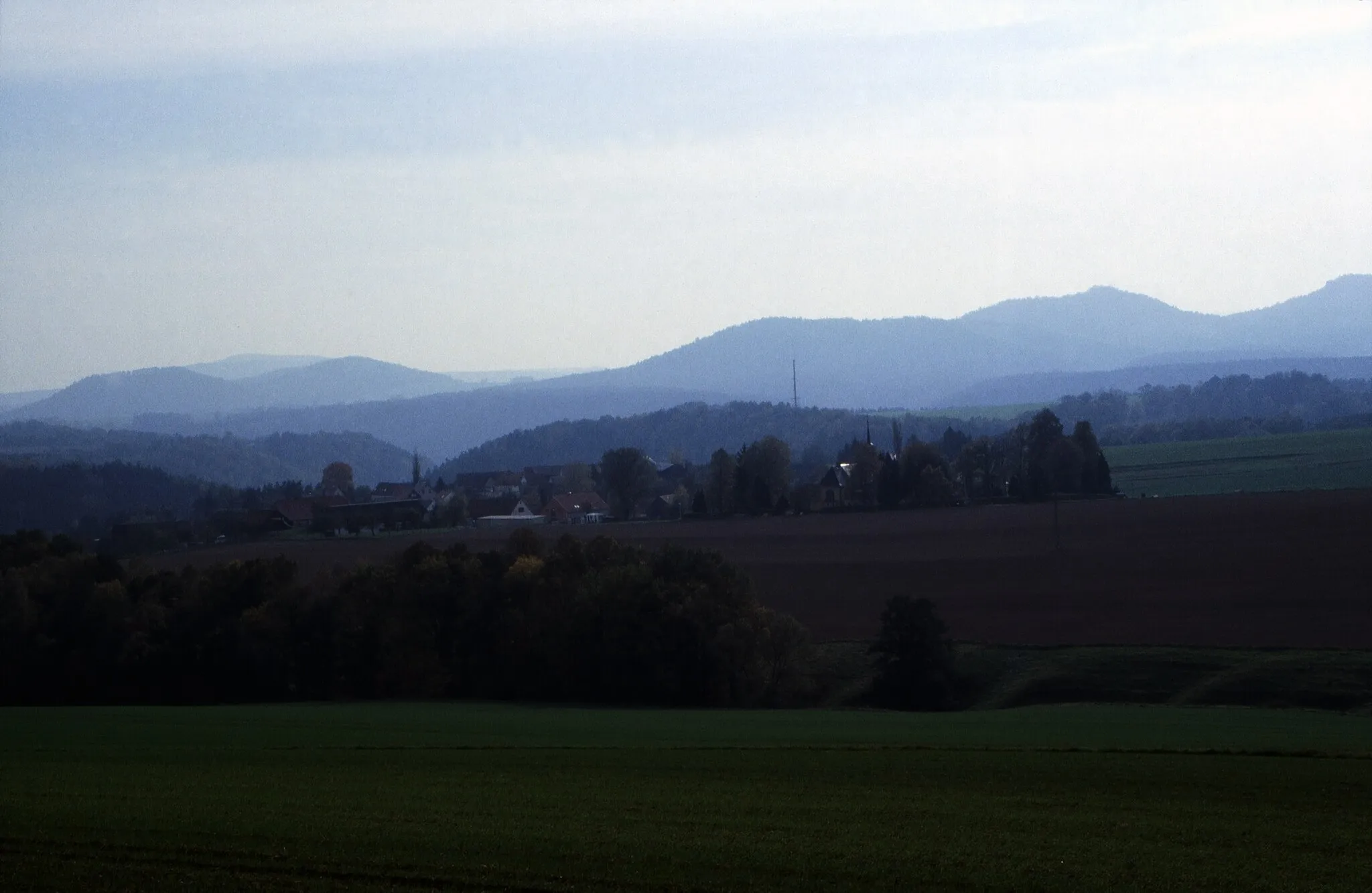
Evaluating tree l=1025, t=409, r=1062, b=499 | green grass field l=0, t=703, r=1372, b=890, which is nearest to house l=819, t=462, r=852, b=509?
tree l=1025, t=409, r=1062, b=499

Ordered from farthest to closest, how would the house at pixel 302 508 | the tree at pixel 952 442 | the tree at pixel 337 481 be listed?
the tree at pixel 952 442 → the tree at pixel 337 481 → the house at pixel 302 508

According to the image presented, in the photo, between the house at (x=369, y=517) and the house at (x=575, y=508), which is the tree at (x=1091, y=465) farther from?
the house at (x=369, y=517)

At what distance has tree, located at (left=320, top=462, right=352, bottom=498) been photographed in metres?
119

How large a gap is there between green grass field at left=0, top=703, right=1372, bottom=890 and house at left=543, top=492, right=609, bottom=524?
235 ft

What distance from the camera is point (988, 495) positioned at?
296 ft

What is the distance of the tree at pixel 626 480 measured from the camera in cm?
10300

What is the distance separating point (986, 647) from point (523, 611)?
15.5 meters

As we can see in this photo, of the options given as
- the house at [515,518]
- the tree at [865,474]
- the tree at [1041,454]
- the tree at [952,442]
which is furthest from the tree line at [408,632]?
the tree at [952,442]

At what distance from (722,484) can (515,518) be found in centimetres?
1810

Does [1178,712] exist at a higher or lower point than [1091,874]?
lower

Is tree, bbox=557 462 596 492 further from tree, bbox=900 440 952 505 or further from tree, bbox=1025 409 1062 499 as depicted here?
tree, bbox=1025 409 1062 499

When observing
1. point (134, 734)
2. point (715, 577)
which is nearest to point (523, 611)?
point (715, 577)

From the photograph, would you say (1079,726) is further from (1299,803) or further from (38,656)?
(38,656)

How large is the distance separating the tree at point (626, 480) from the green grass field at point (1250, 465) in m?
34.7
